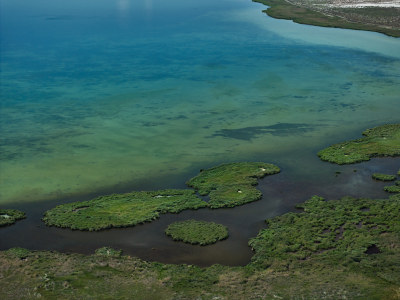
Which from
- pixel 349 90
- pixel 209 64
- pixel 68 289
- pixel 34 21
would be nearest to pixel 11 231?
pixel 68 289

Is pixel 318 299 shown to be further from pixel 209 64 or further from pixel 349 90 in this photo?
pixel 209 64

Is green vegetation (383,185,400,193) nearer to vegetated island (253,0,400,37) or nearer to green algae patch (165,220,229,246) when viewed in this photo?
green algae patch (165,220,229,246)

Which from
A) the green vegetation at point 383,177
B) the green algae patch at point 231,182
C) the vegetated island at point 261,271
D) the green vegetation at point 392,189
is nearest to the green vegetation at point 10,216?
the vegetated island at point 261,271

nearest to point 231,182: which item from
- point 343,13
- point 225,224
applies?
point 225,224

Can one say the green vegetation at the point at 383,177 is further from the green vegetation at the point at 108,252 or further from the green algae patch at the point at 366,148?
the green vegetation at the point at 108,252

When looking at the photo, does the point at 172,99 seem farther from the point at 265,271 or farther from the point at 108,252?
the point at 265,271

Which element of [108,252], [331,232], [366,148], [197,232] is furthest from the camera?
[366,148]
